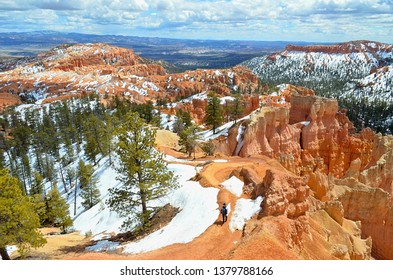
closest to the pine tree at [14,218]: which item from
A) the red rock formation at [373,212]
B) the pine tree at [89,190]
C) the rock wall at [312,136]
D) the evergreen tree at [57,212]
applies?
the evergreen tree at [57,212]

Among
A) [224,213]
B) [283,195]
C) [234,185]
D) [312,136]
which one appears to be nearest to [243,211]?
[224,213]

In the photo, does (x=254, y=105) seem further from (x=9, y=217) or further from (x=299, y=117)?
(x=9, y=217)

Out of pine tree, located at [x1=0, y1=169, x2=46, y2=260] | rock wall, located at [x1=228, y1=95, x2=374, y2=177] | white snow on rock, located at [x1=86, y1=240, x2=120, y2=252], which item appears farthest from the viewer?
rock wall, located at [x1=228, y1=95, x2=374, y2=177]

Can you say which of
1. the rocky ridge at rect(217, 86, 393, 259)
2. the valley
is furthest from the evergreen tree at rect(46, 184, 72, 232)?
the rocky ridge at rect(217, 86, 393, 259)

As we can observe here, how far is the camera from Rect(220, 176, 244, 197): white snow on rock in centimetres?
2333

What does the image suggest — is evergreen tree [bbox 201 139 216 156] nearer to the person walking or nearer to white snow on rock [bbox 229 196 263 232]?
white snow on rock [bbox 229 196 263 232]

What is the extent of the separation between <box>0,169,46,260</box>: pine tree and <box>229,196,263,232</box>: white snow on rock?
12014 millimetres

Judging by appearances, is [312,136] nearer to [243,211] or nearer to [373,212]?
[373,212]

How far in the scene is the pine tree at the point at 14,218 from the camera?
18141mm

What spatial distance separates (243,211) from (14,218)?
541 inches

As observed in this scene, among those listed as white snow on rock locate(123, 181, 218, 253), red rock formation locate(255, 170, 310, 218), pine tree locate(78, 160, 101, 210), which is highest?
red rock formation locate(255, 170, 310, 218)

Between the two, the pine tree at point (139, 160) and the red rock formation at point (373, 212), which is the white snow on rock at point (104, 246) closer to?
the pine tree at point (139, 160)

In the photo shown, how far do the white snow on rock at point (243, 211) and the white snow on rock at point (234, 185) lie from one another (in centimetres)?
162
